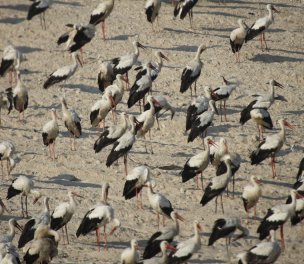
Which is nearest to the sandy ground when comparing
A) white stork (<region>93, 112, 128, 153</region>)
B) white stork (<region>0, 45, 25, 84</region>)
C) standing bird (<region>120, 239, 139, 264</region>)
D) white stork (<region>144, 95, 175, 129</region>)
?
white stork (<region>144, 95, 175, 129</region>)

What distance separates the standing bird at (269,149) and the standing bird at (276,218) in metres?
2.58

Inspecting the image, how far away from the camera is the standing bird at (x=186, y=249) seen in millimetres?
20109

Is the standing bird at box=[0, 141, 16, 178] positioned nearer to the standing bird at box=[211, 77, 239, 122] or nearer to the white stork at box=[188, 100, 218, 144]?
the white stork at box=[188, 100, 218, 144]

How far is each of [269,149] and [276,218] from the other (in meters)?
3.13

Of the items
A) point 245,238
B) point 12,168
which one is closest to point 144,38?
point 12,168

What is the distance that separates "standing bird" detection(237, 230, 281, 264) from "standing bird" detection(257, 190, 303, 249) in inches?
35.2

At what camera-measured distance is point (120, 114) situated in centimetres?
2719

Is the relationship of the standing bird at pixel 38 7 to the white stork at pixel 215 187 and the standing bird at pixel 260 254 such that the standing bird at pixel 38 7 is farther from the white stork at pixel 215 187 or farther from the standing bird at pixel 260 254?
the standing bird at pixel 260 254

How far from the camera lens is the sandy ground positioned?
22.4 m

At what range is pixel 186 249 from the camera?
2023cm

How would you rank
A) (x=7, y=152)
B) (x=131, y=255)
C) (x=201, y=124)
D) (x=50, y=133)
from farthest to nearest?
(x=201, y=124), (x=50, y=133), (x=7, y=152), (x=131, y=255)

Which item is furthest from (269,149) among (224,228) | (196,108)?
(224,228)

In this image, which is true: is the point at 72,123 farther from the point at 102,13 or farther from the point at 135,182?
the point at 102,13

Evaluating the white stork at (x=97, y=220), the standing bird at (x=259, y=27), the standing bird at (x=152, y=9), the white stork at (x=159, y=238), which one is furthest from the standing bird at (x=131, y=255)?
the standing bird at (x=152, y=9)
